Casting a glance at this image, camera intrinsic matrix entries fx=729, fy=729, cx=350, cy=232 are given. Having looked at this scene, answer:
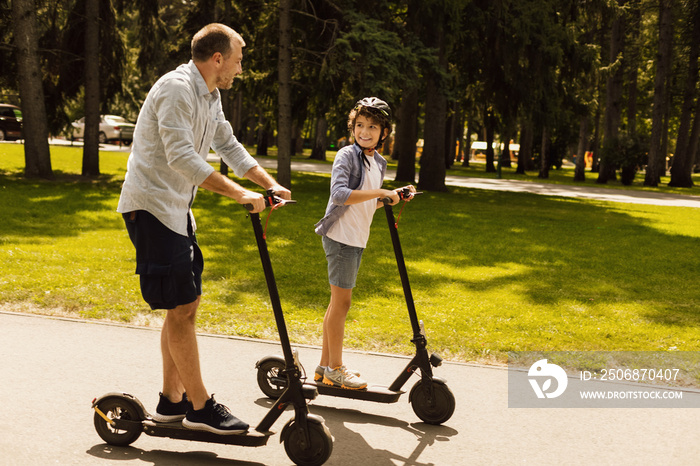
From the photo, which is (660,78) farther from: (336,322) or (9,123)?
(9,123)

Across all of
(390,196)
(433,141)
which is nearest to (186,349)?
(390,196)

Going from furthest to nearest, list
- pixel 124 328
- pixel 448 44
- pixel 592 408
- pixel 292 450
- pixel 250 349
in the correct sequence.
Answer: pixel 448 44
pixel 124 328
pixel 250 349
pixel 592 408
pixel 292 450

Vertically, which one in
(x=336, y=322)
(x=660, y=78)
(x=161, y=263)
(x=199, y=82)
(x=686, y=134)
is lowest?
(x=336, y=322)

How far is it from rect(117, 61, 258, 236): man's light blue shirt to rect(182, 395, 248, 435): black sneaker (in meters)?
0.90

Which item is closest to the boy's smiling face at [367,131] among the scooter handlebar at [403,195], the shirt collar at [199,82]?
the scooter handlebar at [403,195]

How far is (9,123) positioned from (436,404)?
36.6 m

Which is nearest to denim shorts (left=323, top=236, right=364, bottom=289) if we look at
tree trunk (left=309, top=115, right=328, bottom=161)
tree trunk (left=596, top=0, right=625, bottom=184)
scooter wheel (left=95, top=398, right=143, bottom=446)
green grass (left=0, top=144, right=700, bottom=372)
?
scooter wheel (left=95, top=398, right=143, bottom=446)

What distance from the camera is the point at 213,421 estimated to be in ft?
12.1

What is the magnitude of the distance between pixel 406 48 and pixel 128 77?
9.23 meters

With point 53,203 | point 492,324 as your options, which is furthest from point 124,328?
point 53,203

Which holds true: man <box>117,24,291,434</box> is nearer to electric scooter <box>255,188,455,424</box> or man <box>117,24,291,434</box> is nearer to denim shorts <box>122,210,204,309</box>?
denim shorts <box>122,210,204,309</box>

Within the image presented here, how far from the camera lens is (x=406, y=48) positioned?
1628 centimetres

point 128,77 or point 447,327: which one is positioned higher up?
point 128,77

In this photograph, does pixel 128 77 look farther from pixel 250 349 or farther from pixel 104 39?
pixel 250 349
